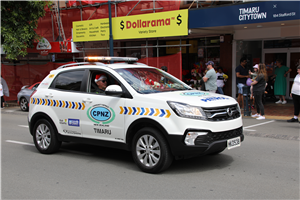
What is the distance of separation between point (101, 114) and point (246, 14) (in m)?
8.21

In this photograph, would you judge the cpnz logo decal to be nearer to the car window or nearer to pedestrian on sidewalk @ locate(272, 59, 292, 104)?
the car window

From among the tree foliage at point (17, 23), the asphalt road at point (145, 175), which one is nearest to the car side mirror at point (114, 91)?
the asphalt road at point (145, 175)

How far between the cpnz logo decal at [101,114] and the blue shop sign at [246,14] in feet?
26.5

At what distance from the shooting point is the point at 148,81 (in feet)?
20.8

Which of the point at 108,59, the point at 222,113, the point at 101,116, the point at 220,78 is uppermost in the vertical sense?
the point at 108,59

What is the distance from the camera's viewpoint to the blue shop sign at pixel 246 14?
36.6 ft

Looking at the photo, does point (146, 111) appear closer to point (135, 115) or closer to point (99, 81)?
point (135, 115)

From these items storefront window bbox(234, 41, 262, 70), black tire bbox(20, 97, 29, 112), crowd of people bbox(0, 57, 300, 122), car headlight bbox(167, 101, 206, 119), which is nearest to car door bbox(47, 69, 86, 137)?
crowd of people bbox(0, 57, 300, 122)

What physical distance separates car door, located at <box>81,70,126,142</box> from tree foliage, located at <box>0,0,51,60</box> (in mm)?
12247

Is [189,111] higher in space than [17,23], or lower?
lower

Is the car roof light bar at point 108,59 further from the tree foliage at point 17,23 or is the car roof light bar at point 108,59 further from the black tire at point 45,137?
the tree foliage at point 17,23

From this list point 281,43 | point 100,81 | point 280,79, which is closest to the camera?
point 100,81

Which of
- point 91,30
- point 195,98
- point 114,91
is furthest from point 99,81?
point 91,30

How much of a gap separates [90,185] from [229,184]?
220 cm
